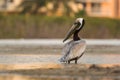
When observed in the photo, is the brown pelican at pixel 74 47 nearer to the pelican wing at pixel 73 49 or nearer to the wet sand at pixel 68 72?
the pelican wing at pixel 73 49

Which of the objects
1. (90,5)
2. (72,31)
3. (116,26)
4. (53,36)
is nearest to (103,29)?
(116,26)

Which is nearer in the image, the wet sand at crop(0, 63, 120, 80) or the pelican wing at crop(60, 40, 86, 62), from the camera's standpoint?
the wet sand at crop(0, 63, 120, 80)

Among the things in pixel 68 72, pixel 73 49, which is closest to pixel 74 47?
pixel 73 49

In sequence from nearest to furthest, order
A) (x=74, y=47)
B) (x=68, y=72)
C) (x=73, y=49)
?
1. (x=68, y=72)
2. (x=74, y=47)
3. (x=73, y=49)

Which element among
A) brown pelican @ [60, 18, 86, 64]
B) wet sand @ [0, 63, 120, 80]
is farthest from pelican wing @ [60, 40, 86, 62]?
wet sand @ [0, 63, 120, 80]

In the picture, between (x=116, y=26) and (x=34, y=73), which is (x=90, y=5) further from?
(x=34, y=73)

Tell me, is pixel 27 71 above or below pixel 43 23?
above

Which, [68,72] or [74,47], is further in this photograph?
[74,47]

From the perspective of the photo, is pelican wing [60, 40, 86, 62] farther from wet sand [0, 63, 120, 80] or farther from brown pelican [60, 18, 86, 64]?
wet sand [0, 63, 120, 80]

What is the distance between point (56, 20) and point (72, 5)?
9226 mm

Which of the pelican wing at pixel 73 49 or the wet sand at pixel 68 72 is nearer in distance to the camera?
the wet sand at pixel 68 72

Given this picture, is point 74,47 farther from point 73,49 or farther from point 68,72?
point 68,72

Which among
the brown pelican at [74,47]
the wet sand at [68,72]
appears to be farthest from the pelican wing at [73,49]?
the wet sand at [68,72]

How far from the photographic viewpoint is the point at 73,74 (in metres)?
11.0
